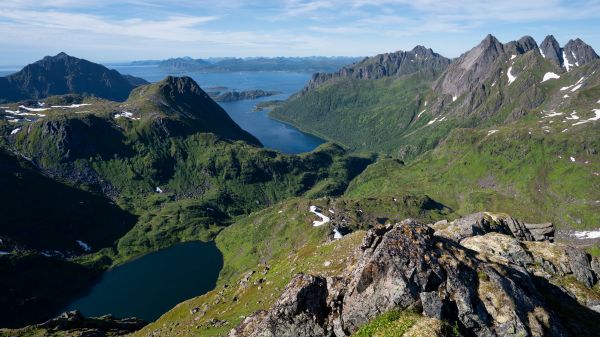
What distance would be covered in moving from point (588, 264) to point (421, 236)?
37.1m

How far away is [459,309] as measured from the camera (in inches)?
1522

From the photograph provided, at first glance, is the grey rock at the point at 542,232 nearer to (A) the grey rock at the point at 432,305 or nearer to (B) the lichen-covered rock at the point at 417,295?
(B) the lichen-covered rock at the point at 417,295

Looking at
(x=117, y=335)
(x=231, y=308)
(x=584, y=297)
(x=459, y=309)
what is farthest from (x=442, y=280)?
(x=117, y=335)

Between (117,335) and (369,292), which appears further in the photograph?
(117,335)

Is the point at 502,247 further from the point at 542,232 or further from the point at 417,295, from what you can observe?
the point at 417,295

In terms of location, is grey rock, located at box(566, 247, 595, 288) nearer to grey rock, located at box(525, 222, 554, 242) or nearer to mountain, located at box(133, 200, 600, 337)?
mountain, located at box(133, 200, 600, 337)

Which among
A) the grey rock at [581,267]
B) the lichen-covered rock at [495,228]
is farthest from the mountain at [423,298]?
the lichen-covered rock at [495,228]

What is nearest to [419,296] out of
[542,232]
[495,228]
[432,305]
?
[432,305]

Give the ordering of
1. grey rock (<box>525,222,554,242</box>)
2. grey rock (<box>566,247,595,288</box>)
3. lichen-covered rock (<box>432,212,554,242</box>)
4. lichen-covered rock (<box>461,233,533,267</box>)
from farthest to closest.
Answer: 1. grey rock (<box>525,222,554,242</box>)
2. lichen-covered rock (<box>432,212,554,242</box>)
3. lichen-covered rock (<box>461,233,533,267</box>)
4. grey rock (<box>566,247,595,288</box>)

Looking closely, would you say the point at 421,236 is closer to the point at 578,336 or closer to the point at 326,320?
the point at 326,320

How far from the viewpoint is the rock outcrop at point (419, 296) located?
126 ft

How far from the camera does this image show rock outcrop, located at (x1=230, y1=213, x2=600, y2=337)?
38.4 metres

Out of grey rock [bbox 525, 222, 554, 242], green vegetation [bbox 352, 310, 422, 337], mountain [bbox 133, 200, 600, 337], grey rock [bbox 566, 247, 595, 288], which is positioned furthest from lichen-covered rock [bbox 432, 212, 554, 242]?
green vegetation [bbox 352, 310, 422, 337]

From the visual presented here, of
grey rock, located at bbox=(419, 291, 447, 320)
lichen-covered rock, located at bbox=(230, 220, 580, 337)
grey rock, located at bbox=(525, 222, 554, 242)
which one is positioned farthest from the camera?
grey rock, located at bbox=(525, 222, 554, 242)
